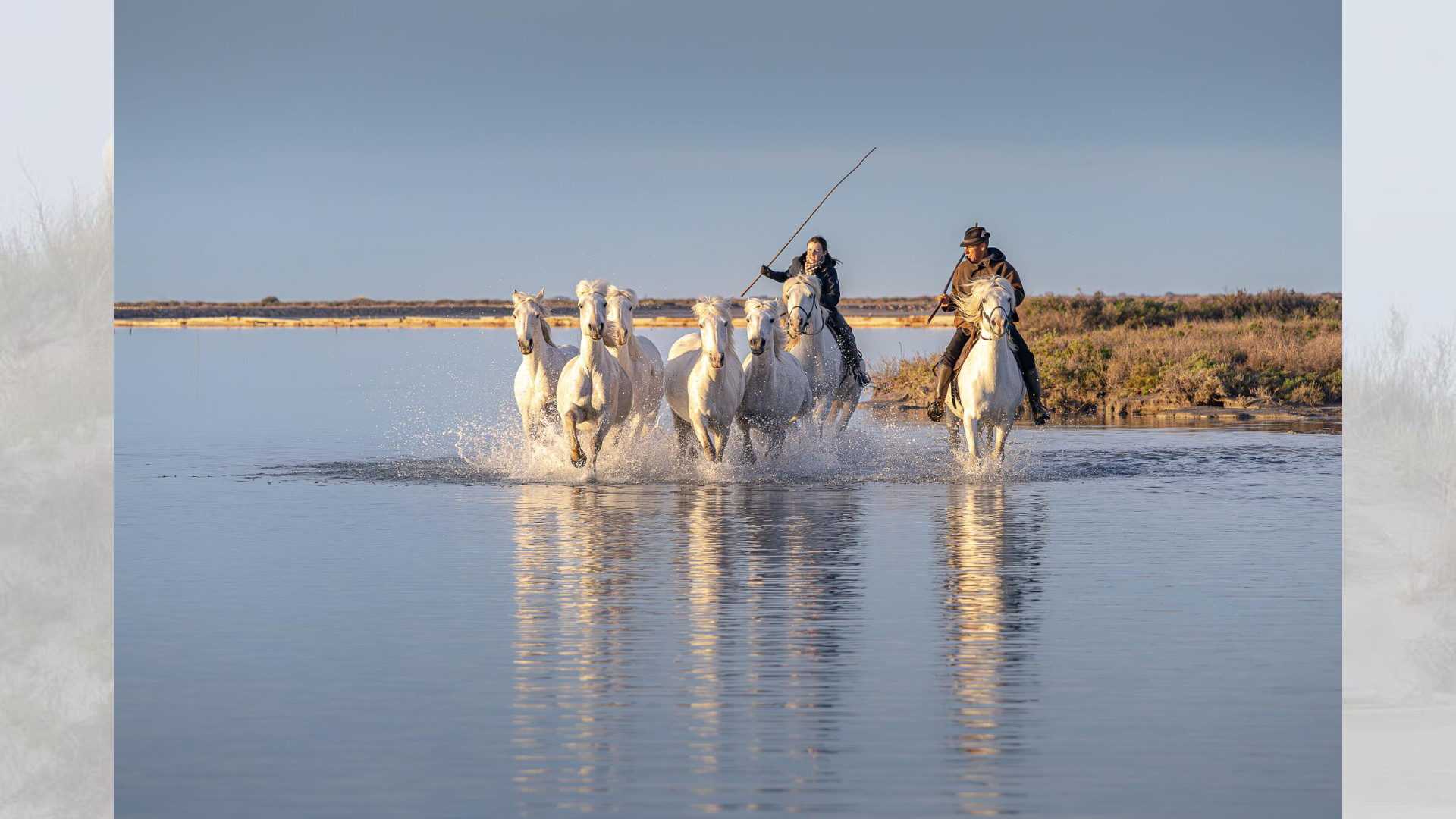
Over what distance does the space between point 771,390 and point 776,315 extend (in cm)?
75

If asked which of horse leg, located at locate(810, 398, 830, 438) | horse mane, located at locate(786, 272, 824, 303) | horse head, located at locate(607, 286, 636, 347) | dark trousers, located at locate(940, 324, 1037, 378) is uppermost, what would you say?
horse mane, located at locate(786, 272, 824, 303)

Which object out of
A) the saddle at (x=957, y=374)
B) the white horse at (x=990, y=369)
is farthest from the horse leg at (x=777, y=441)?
the white horse at (x=990, y=369)

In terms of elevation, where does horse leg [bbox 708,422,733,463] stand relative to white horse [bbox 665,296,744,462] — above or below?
below

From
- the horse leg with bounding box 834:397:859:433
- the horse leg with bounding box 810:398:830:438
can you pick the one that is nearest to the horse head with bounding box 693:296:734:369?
the horse leg with bounding box 810:398:830:438

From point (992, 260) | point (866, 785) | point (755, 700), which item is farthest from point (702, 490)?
point (866, 785)

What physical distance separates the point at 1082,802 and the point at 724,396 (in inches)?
421

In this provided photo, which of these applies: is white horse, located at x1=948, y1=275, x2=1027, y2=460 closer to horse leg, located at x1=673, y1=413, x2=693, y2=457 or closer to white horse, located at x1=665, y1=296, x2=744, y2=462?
white horse, located at x1=665, y1=296, x2=744, y2=462

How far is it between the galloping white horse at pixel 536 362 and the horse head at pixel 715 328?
1.88m

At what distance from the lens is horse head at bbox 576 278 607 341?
656 inches

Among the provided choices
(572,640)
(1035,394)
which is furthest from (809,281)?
(572,640)

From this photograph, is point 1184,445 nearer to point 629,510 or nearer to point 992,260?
point 992,260

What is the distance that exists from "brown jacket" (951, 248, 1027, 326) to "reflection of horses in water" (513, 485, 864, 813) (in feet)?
12.9

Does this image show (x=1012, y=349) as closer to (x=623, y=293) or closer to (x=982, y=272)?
(x=982, y=272)

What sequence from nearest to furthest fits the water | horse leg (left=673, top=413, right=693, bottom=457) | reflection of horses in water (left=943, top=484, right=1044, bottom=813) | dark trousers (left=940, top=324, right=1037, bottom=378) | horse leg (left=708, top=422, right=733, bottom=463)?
the water → reflection of horses in water (left=943, top=484, right=1044, bottom=813) → horse leg (left=708, top=422, right=733, bottom=463) → dark trousers (left=940, top=324, right=1037, bottom=378) → horse leg (left=673, top=413, right=693, bottom=457)
